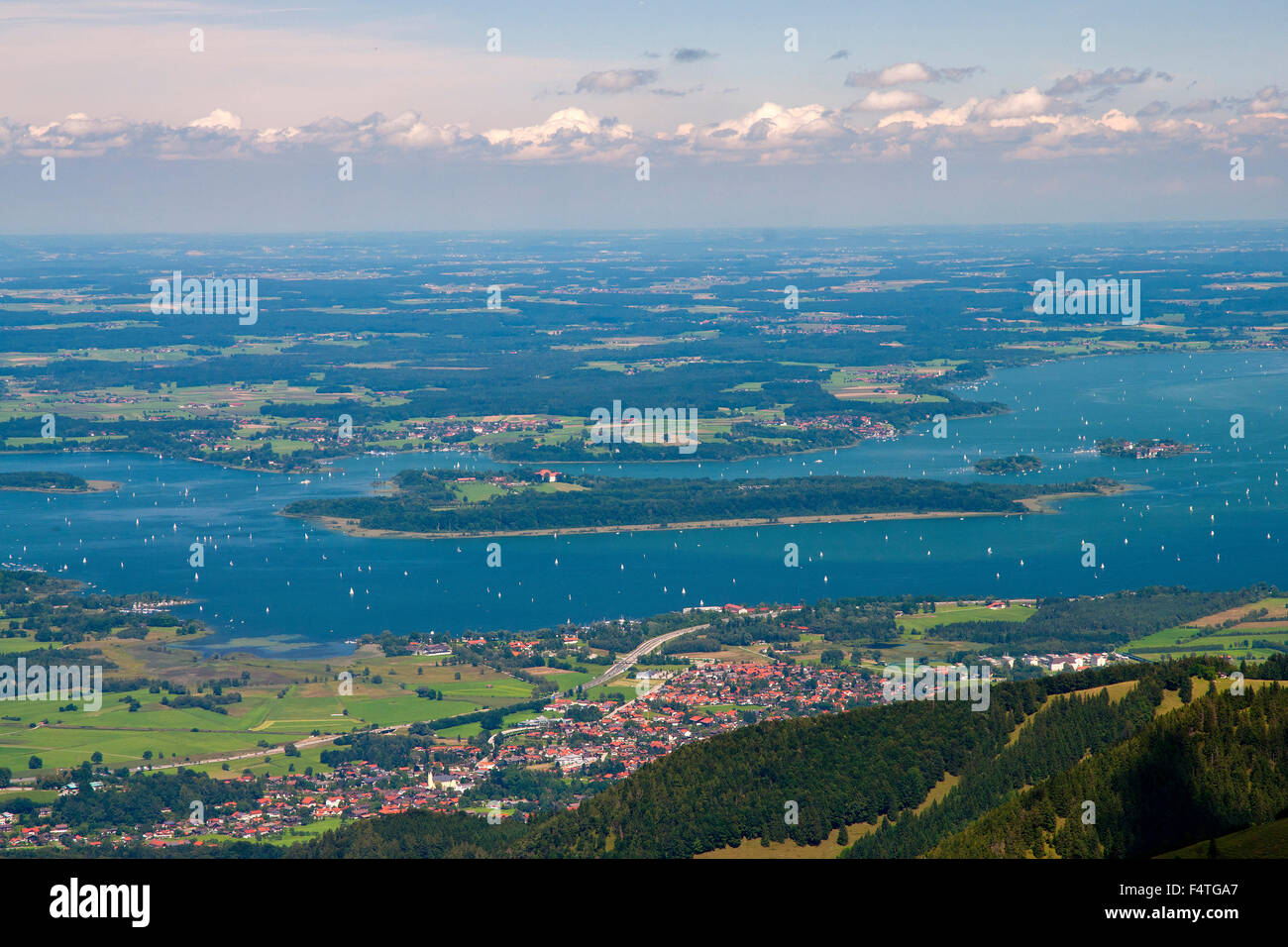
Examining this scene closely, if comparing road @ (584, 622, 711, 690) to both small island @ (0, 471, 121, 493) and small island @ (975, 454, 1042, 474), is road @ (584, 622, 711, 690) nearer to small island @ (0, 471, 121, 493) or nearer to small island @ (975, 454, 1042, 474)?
small island @ (975, 454, 1042, 474)

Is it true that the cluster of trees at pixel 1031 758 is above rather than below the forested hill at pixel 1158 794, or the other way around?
below

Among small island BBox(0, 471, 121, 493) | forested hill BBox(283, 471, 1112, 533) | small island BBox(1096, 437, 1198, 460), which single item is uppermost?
small island BBox(1096, 437, 1198, 460)

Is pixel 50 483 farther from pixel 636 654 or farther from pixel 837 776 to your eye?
pixel 837 776

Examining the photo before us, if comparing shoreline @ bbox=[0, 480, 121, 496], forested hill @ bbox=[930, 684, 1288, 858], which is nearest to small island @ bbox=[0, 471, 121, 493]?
shoreline @ bbox=[0, 480, 121, 496]

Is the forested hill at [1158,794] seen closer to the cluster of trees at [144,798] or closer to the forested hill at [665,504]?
the cluster of trees at [144,798]

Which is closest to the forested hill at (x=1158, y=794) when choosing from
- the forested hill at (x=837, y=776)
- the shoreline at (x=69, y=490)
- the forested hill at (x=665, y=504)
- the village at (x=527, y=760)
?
the forested hill at (x=837, y=776)
